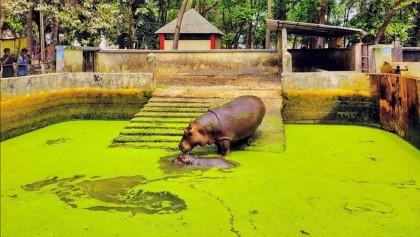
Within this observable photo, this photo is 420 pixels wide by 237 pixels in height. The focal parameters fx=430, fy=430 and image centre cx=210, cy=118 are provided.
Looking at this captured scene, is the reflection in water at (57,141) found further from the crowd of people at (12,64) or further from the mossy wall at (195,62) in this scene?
the mossy wall at (195,62)

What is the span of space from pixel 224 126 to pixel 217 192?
203 cm

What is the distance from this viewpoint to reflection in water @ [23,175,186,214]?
4836 mm

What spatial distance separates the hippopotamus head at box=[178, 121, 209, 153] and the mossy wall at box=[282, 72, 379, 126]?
4.03m

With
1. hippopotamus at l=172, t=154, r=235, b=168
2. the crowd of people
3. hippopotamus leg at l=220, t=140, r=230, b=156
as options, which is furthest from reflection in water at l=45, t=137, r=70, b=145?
the crowd of people

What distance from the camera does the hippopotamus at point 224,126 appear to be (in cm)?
710

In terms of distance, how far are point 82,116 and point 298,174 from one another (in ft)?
22.0

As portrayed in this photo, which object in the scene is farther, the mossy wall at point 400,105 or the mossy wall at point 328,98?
the mossy wall at point 328,98

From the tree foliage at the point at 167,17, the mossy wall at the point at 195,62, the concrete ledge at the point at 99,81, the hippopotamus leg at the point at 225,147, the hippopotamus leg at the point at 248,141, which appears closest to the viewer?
the hippopotamus leg at the point at 225,147

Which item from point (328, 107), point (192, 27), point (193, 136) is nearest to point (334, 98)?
point (328, 107)

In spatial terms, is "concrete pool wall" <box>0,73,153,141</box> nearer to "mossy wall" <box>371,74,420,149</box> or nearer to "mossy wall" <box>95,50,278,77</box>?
"mossy wall" <box>95,50,278,77</box>

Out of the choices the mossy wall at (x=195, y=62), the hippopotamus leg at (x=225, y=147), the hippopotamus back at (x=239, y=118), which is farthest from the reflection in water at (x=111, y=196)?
the mossy wall at (x=195, y=62)

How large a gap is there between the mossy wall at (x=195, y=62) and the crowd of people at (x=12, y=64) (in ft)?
8.71

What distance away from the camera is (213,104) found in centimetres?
991

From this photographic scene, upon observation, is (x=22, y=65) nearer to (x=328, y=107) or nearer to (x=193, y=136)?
(x=193, y=136)
